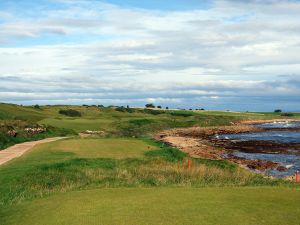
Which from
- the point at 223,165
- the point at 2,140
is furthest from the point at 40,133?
the point at 223,165

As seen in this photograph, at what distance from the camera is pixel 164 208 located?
14.0m

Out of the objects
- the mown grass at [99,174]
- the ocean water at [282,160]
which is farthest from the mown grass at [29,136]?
the ocean water at [282,160]

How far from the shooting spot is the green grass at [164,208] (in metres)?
12.7

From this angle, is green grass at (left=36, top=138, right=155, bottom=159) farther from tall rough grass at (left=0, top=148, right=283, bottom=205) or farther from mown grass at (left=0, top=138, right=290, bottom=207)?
tall rough grass at (left=0, top=148, right=283, bottom=205)

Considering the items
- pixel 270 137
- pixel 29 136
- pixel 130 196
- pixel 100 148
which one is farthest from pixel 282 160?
pixel 270 137

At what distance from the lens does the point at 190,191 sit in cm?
1705

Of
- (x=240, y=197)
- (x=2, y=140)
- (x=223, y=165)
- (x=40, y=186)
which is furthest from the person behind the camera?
(x=2, y=140)

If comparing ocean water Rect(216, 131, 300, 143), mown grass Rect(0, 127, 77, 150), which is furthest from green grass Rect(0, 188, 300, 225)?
ocean water Rect(216, 131, 300, 143)

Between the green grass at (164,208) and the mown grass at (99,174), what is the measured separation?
254cm

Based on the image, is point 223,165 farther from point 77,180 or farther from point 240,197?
point 240,197

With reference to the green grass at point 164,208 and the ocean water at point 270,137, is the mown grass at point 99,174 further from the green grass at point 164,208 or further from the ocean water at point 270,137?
the ocean water at point 270,137

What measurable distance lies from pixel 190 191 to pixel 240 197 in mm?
2101

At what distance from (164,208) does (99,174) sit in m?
11.5

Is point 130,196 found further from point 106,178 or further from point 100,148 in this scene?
point 100,148
